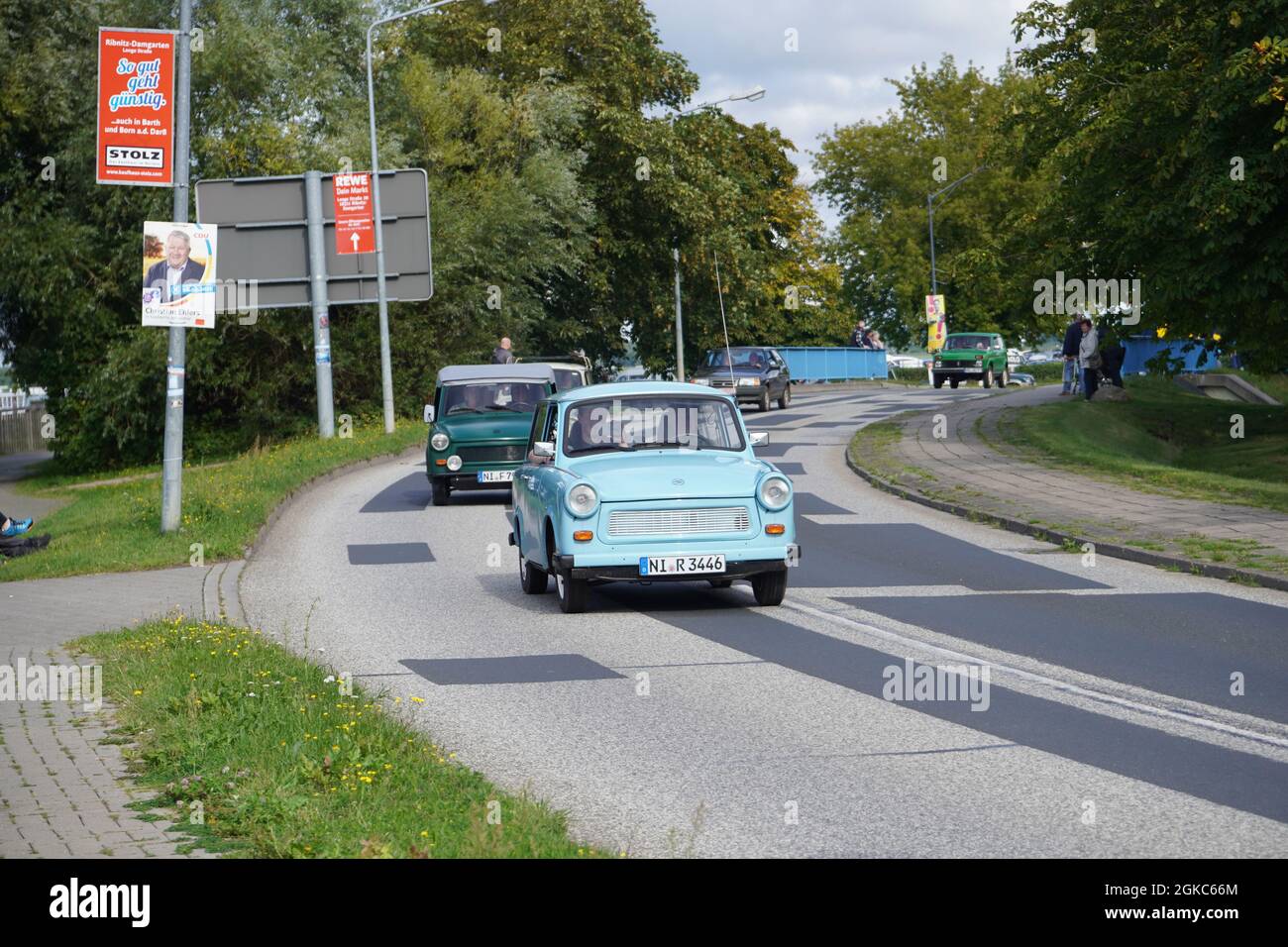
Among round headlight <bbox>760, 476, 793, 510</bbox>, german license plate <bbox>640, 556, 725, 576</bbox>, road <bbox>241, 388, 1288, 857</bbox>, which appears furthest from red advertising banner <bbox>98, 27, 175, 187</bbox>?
round headlight <bbox>760, 476, 793, 510</bbox>

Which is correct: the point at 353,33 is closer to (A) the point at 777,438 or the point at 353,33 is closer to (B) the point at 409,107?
(B) the point at 409,107

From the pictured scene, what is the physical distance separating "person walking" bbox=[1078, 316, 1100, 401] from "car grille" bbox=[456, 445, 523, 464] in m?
17.7

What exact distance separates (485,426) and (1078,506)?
25.8 ft

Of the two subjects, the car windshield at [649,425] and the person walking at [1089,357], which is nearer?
the car windshield at [649,425]

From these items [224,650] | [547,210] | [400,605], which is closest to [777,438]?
[547,210]

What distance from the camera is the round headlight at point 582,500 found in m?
12.5

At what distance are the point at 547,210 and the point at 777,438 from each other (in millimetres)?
17365

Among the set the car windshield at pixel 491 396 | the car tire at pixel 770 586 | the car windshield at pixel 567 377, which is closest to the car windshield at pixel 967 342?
the car windshield at pixel 567 377

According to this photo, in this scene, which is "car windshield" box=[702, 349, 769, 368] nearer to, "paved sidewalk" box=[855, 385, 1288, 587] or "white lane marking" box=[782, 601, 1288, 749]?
"paved sidewalk" box=[855, 385, 1288, 587]

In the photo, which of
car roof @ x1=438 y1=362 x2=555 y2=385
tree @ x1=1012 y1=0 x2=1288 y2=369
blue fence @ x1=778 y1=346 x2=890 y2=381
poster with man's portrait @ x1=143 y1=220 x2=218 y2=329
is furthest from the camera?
blue fence @ x1=778 y1=346 x2=890 y2=381

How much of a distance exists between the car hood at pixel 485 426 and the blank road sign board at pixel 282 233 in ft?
44.5

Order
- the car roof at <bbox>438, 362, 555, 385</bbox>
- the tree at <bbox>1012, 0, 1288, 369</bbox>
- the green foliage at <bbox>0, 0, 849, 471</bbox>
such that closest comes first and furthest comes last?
the car roof at <bbox>438, 362, 555, 385</bbox> < the tree at <bbox>1012, 0, 1288, 369</bbox> < the green foliage at <bbox>0, 0, 849, 471</bbox>

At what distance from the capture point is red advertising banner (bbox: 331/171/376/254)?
3369 cm

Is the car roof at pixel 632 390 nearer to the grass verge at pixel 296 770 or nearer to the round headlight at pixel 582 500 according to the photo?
the round headlight at pixel 582 500
